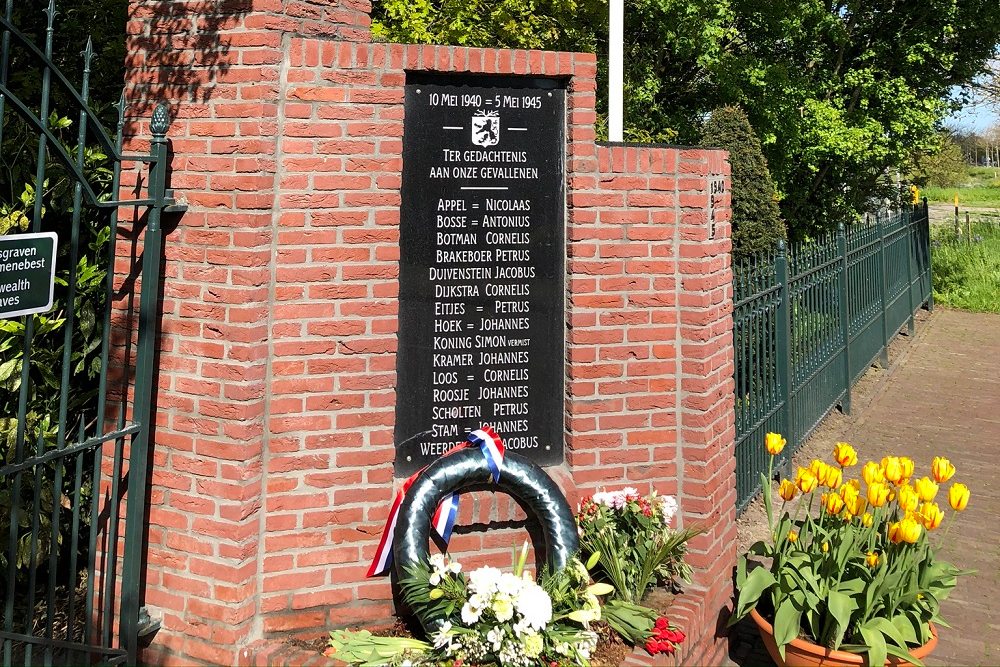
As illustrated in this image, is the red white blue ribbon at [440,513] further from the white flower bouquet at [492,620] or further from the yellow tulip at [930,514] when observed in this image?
the yellow tulip at [930,514]

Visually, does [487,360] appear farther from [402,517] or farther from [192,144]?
[192,144]

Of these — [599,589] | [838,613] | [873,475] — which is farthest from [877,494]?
[599,589]

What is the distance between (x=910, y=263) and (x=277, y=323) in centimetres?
1269

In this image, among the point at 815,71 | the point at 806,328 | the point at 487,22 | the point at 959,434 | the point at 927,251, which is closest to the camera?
the point at 806,328

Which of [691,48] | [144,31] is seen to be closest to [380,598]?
[144,31]

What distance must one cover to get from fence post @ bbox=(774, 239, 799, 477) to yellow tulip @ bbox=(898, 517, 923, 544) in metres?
3.38

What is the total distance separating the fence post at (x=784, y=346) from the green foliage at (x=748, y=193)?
2.09m

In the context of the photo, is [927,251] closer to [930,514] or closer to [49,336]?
[930,514]

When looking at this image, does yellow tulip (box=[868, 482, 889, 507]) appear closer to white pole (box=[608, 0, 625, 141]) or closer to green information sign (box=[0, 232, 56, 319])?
white pole (box=[608, 0, 625, 141])

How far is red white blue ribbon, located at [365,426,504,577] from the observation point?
3.86 meters

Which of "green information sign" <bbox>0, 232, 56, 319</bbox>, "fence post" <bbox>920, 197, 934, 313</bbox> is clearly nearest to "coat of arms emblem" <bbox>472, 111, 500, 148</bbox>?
"green information sign" <bbox>0, 232, 56, 319</bbox>

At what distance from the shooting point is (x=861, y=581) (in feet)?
12.3

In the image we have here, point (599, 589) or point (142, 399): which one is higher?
point (142, 399)

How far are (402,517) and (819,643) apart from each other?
192 centimetres
